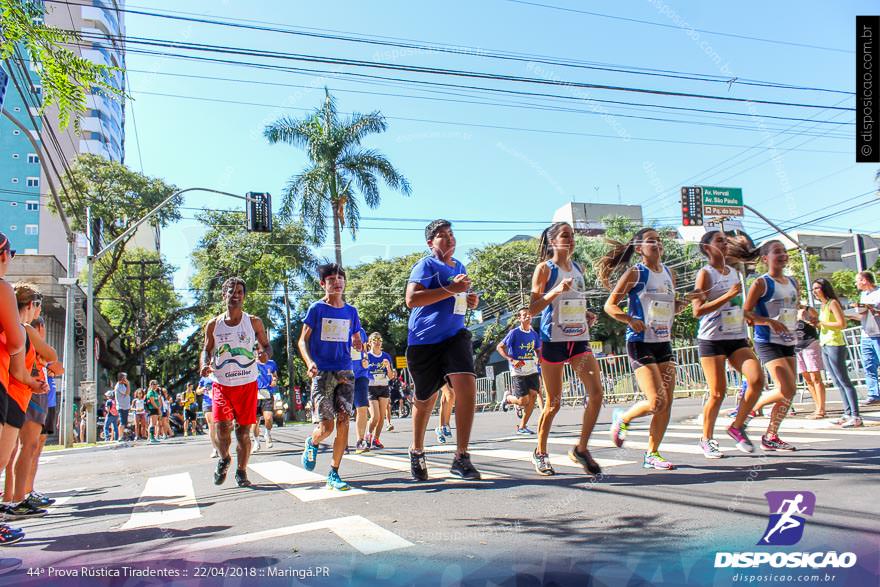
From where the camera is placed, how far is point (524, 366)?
1030cm

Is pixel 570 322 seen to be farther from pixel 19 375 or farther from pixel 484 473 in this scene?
pixel 19 375

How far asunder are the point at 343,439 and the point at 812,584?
3636 millimetres

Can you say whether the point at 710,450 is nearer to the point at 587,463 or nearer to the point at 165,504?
the point at 587,463

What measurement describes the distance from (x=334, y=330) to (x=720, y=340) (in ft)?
11.4

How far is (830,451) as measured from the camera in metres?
5.70

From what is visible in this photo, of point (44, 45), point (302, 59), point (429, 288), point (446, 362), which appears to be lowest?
point (446, 362)

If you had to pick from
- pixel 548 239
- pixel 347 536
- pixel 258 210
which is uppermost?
pixel 258 210

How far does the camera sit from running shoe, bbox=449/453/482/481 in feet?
16.7

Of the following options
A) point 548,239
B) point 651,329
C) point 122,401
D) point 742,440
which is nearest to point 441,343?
point 548,239

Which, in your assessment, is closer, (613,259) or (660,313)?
(660,313)

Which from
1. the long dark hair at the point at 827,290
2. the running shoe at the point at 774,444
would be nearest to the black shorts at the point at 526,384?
the long dark hair at the point at 827,290

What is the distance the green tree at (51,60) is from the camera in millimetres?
6535

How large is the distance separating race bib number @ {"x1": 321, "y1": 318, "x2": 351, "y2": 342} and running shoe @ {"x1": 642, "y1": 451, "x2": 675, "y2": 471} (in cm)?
275

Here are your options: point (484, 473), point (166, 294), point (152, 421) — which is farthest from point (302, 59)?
point (166, 294)
